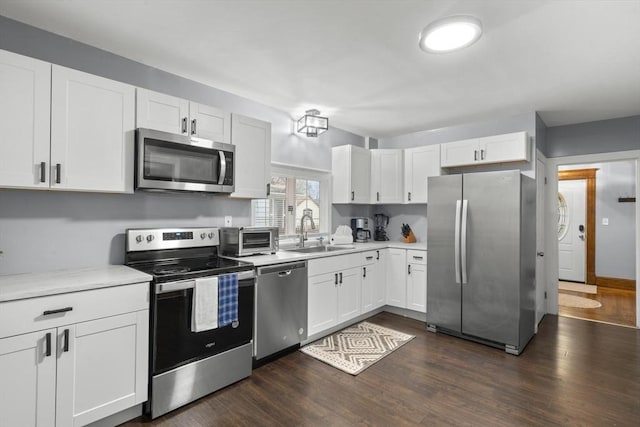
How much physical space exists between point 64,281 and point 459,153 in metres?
4.18

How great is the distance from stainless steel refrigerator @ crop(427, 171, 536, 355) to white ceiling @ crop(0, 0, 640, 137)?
3.22 feet

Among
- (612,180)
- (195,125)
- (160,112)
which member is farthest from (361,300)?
(612,180)

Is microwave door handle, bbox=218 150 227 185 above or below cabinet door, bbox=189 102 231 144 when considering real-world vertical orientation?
below

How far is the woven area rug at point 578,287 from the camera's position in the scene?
571 cm

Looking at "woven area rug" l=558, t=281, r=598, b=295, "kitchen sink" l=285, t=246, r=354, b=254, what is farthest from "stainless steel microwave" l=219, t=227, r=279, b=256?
"woven area rug" l=558, t=281, r=598, b=295

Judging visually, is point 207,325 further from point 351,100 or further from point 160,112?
point 351,100

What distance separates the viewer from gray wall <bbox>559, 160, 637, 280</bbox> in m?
5.76

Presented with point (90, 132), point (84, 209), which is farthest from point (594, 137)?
point (84, 209)

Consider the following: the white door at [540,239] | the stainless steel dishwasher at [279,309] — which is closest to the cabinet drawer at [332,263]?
the stainless steel dishwasher at [279,309]

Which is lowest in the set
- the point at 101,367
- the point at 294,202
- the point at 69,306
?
the point at 101,367

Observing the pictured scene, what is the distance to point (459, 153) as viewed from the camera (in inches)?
163

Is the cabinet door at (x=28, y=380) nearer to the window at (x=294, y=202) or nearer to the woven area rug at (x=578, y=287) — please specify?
the window at (x=294, y=202)

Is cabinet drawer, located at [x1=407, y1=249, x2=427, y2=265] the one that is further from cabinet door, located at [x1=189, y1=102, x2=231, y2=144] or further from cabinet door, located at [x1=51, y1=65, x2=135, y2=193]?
cabinet door, located at [x1=51, y1=65, x2=135, y2=193]

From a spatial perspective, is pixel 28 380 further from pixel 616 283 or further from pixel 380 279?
pixel 616 283
